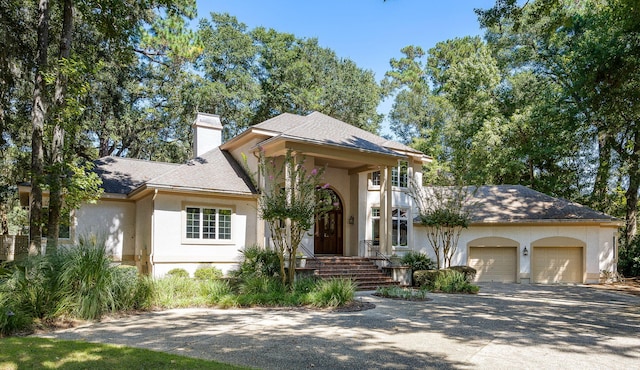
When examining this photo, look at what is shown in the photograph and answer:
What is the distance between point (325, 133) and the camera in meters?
16.7

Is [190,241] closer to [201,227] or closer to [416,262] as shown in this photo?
[201,227]

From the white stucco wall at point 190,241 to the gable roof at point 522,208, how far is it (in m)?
10.1

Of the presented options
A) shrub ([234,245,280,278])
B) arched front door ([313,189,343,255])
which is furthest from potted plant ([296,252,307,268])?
arched front door ([313,189,343,255])

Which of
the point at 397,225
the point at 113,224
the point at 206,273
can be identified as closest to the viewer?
the point at 206,273

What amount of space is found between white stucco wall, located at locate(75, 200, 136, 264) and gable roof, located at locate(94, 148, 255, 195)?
0.64 meters

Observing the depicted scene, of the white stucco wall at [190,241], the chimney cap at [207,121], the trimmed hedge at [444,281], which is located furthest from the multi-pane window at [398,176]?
the chimney cap at [207,121]

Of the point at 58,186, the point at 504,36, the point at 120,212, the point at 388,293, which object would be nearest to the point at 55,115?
the point at 58,186

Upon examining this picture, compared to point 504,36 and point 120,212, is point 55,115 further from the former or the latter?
point 504,36

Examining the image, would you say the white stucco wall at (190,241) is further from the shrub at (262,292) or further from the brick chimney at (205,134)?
the brick chimney at (205,134)

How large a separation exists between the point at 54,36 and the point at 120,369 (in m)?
17.6

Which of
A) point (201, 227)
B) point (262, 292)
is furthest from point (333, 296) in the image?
point (201, 227)

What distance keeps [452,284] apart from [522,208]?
8.68 m

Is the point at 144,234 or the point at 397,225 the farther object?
the point at 397,225

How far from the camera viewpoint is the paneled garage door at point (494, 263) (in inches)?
788
